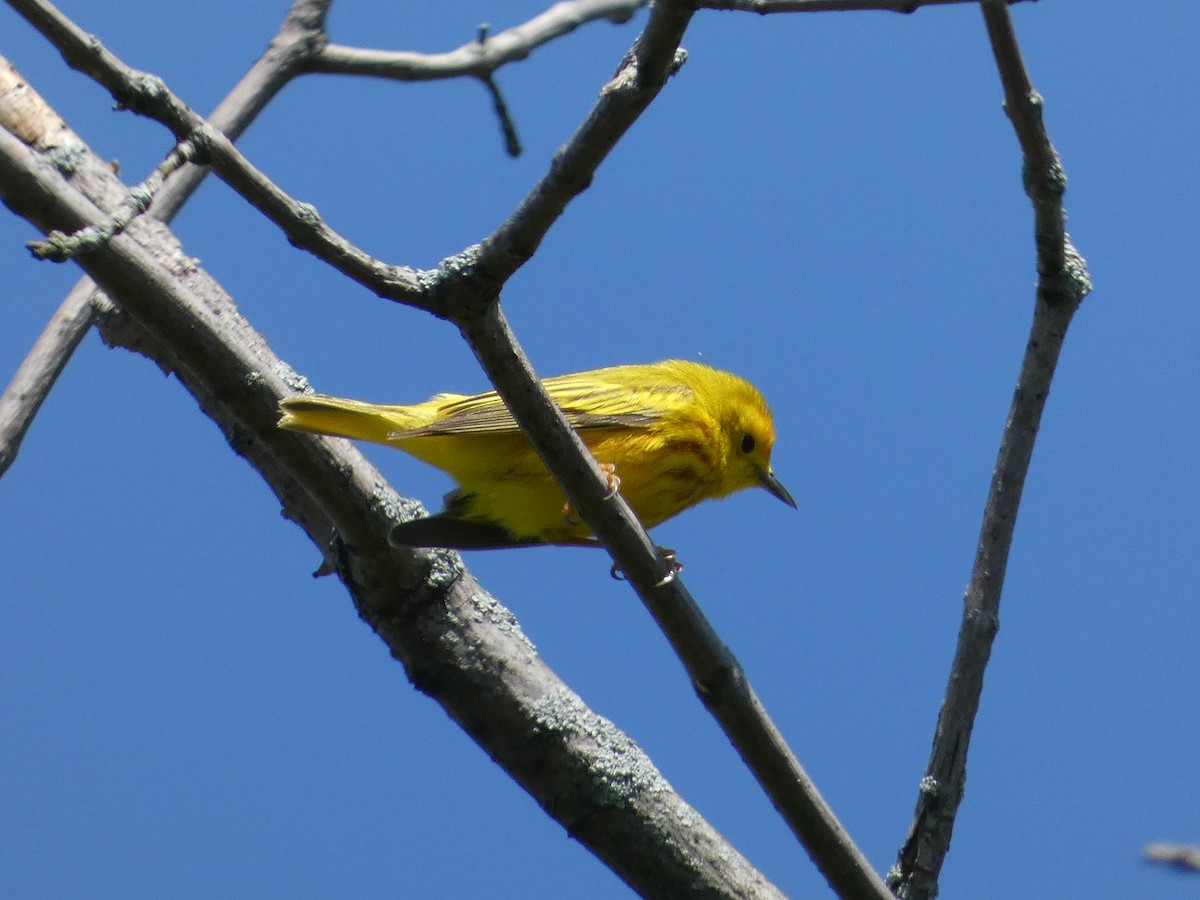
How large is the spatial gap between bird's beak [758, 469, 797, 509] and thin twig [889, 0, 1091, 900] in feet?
4.66

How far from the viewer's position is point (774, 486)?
429 centimetres

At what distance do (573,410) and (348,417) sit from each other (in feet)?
2.84

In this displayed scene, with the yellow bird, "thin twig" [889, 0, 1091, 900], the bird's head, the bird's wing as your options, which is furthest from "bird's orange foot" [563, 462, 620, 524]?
"thin twig" [889, 0, 1091, 900]

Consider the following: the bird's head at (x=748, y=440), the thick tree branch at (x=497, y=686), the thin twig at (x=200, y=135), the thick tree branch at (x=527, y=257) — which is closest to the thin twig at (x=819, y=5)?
the thick tree branch at (x=527, y=257)

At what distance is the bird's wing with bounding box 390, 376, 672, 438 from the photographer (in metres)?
3.41

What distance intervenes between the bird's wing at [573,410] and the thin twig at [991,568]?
118 cm

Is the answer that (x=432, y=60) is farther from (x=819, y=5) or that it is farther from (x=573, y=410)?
(x=819, y=5)

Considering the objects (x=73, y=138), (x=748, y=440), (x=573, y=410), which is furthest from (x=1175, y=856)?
(x=73, y=138)

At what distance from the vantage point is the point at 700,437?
3807mm

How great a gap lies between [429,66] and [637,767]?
238cm

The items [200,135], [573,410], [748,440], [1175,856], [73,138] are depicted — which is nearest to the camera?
[1175,856]

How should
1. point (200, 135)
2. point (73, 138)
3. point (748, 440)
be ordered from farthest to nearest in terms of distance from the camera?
point (748, 440)
point (73, 138)
point (200, 135)

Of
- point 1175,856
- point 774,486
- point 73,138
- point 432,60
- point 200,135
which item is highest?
point 432,60

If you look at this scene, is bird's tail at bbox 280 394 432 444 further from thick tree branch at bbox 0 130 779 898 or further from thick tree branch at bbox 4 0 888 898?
thick tree branch at bbox 4 0 888 898
